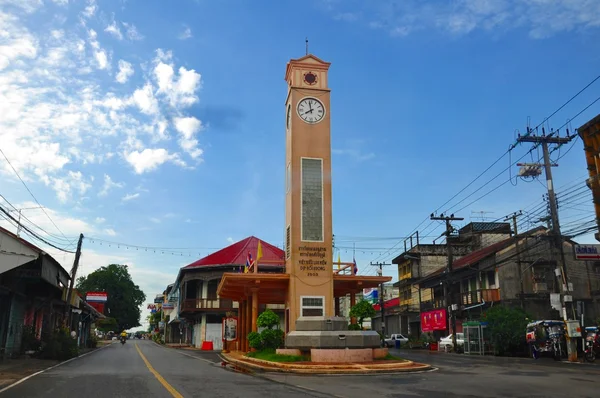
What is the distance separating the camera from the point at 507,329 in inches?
1216

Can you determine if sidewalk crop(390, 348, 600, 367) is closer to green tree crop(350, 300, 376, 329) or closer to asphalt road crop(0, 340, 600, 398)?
green tree crop(350, 300, 376, 329)

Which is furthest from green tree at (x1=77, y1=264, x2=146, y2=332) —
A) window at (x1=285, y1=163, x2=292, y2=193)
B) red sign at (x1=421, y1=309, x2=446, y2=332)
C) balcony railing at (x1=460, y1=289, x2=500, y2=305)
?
window at (x1=285, y1=163, x2=292, y2=193)

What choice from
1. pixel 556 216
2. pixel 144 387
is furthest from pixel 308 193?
pixel 144 387

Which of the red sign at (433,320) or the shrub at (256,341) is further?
the red sign at (433,320)

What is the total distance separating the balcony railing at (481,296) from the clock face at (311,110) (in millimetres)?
21336

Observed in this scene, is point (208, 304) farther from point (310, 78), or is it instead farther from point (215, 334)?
point (310, 78)

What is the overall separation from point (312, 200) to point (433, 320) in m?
27.6

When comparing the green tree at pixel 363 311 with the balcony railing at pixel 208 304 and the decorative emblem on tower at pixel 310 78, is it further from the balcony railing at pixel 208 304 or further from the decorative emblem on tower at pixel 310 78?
the balcony railing at pixel 208 304

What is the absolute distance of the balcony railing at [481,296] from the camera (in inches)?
1556

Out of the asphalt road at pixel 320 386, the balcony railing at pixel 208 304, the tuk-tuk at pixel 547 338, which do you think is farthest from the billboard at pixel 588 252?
the balcony railing at pixel 208 304

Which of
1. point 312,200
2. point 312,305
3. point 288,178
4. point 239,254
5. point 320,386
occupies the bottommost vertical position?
point 320,386

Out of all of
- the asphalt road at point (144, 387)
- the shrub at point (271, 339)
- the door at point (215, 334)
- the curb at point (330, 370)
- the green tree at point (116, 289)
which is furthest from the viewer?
the green tree at point (116, 289)

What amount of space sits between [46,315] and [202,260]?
18481mm

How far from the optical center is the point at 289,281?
2630 centimetres
